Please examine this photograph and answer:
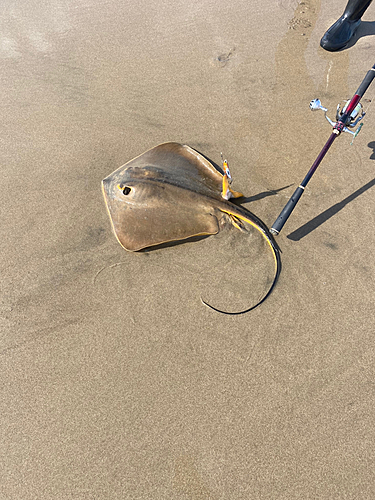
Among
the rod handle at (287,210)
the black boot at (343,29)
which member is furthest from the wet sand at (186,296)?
the rod handle at (287,210)

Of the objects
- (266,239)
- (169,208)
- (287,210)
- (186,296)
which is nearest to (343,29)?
(287,210)

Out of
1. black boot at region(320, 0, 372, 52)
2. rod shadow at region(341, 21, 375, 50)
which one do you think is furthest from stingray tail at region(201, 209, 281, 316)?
rod shadow at region(341, 21, 375, 50)

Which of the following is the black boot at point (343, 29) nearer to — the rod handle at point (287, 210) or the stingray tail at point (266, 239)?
the rod handle at point (287, 210)

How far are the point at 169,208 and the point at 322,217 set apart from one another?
7.53 feet

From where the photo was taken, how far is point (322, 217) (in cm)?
453

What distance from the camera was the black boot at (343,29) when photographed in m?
5.96

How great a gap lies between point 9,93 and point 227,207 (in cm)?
510

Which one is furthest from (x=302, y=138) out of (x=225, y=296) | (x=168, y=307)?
(x=168, y=307)

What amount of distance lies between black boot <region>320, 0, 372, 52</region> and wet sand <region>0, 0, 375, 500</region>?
212 millimetres

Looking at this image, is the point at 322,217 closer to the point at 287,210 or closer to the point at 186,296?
the point at 287,210

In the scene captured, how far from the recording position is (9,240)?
449 centimetres

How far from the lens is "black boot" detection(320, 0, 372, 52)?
596cm

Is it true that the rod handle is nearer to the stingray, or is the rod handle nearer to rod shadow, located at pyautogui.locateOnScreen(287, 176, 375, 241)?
the stingray

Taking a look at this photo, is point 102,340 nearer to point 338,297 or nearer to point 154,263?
point 154,263
